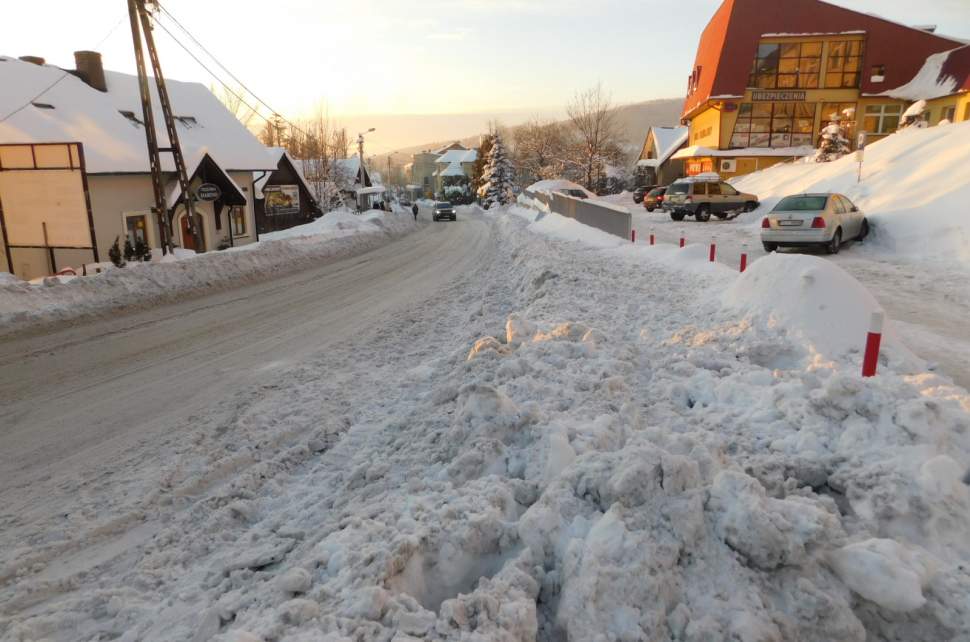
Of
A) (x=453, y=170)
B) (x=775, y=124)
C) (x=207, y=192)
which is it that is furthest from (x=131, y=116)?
(x=453, y=170)

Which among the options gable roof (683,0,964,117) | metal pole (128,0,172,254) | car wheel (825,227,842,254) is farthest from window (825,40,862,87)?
metal pole (128,0,172,254)

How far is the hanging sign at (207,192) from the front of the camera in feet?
76.4

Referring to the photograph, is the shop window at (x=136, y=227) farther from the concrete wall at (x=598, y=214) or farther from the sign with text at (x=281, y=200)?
the concrete wall at (x=598, y=214)

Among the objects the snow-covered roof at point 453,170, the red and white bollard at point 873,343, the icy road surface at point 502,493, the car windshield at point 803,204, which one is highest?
the snow-covered roof at point 453,170

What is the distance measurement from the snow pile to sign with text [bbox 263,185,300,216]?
15.8 meters

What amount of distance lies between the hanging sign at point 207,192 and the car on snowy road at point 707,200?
2153 cm

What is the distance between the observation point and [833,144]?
31.1 meters

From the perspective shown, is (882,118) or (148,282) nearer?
(148,282)

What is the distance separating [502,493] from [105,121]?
84.0ft

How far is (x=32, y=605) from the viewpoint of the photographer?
11.4ft

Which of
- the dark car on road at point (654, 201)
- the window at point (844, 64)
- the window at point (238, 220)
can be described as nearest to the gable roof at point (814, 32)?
the window at point (844, 64)

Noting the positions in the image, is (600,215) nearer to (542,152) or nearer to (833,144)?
(833,144)

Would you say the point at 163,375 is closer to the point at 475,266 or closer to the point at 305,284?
the point at 305,284

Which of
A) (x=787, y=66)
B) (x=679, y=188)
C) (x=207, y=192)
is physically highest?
(x=787, y=66)
